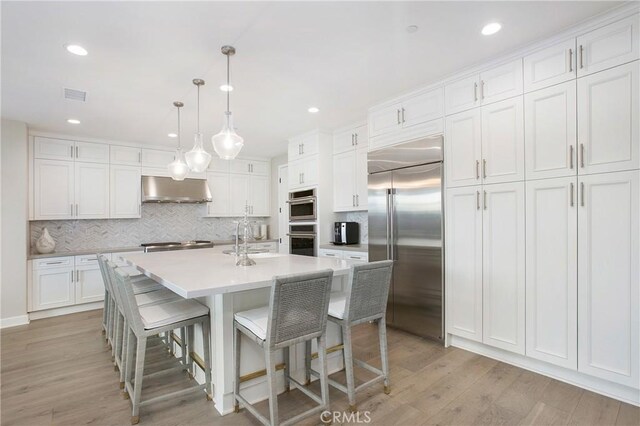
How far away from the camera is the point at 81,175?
4645 mm

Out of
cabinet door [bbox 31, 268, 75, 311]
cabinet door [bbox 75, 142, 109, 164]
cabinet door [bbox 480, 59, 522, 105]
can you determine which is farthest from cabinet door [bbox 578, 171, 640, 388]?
cabinet door [bbox 75, 142, 109, 164]

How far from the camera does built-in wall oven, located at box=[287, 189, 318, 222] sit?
472cm

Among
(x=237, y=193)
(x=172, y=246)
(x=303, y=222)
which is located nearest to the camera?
(x=303, y=222)

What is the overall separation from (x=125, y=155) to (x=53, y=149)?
88 centimetres

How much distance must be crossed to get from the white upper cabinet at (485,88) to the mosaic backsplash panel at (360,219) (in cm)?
191

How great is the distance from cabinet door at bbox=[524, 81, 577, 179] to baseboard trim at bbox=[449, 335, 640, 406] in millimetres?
1473

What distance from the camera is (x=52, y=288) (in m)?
4.21

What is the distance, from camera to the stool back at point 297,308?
5.28ft

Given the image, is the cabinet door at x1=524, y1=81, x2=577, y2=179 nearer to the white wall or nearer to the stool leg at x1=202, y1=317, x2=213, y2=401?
the stool leg at x1=202, y1=317, x2=213, y2=401

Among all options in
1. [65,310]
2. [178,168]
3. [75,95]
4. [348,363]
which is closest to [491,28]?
[348,363]

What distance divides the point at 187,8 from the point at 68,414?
2.71m

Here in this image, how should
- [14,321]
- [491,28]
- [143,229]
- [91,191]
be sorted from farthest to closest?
[143,229] → [91,191] → [14,321] → [491,28]

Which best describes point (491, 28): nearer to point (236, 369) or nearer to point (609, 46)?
point (609, 46)

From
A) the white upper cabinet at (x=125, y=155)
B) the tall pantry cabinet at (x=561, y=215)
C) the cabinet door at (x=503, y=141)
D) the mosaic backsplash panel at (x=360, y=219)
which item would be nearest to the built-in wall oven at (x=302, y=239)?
the mosaic backsplash panel at (x=360, y=219)
